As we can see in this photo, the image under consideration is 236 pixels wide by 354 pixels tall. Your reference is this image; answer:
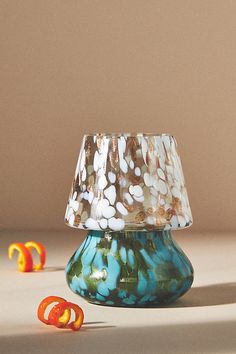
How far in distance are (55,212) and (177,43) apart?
78 cm

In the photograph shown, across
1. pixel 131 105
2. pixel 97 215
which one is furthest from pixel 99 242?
pixel 131 105

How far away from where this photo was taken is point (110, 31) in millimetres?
3152

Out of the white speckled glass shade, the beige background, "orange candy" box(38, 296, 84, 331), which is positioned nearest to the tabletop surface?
"orange candy" box(38, 296, 84, 331)

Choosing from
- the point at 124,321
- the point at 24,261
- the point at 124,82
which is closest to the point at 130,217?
the point at 124,321

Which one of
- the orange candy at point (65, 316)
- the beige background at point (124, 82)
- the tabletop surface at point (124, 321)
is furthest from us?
the beige background at point (124, 82)

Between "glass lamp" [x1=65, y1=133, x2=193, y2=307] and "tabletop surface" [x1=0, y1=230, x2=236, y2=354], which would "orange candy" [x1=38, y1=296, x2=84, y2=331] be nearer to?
"tabletop surface" [x1=0, y1=230, x2=236, y2=354]

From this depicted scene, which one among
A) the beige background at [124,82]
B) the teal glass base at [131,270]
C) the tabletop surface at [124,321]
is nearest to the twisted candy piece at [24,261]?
the tabletop surface at [124,321]

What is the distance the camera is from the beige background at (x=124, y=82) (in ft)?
10.3

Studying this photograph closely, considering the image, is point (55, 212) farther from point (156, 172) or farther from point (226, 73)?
point (156, 172)

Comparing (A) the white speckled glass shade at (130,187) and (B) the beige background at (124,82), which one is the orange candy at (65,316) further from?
(B) the beige background at (124,82)

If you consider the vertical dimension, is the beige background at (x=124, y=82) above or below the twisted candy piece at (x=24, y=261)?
above

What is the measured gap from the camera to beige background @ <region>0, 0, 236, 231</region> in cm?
314

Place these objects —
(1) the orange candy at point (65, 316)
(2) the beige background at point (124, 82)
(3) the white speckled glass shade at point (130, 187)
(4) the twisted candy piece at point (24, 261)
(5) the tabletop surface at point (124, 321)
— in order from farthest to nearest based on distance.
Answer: (2) the beige background at point (124, 82)
(4) the twisted candy piece at point (24, 261)
(3) the white speckled glass shade at point (130, 187)
(1) the orange candy at point (65, 316)
(5) the tabletop surface at point (124, 321)

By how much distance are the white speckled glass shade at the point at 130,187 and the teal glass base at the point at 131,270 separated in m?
0.06
